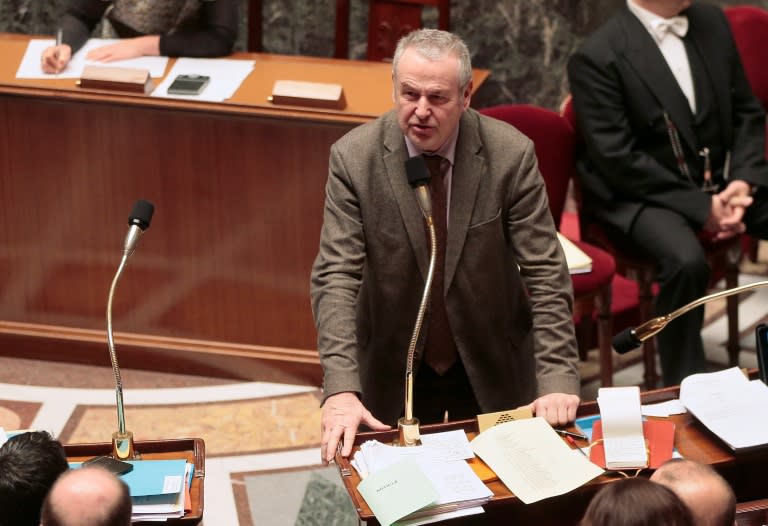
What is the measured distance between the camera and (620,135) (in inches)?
177

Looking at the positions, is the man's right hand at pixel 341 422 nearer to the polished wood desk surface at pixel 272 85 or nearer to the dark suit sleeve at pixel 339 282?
the dark suit sleeve at pixel 339 282

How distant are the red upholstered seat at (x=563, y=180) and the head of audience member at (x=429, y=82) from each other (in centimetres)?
147

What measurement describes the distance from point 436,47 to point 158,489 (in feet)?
3.85

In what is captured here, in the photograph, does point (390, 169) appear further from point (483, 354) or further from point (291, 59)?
point (291, 59)

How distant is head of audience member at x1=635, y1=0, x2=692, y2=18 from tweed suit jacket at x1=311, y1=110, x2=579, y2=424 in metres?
1.73

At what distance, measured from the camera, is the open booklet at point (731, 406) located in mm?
2709

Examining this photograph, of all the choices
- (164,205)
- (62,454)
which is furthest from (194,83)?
(62,454)

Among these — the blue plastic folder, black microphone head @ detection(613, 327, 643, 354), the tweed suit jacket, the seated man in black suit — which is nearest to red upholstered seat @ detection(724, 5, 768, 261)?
the seated man in black suit

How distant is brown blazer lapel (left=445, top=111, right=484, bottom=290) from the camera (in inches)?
117

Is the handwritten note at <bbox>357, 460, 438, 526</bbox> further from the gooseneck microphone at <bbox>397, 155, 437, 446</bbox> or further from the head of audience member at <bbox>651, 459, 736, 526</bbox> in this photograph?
the head of audience member at <bbox>651, 459, 736, 526</bbox>

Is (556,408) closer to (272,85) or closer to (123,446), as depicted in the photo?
(123,446)

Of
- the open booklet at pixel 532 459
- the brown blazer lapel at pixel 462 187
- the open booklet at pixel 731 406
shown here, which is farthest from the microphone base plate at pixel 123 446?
the open booklet at pixel 731 406

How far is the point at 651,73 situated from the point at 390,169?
190 centimetres

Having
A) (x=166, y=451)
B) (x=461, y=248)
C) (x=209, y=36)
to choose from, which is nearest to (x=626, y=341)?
(x=461, y=248)
